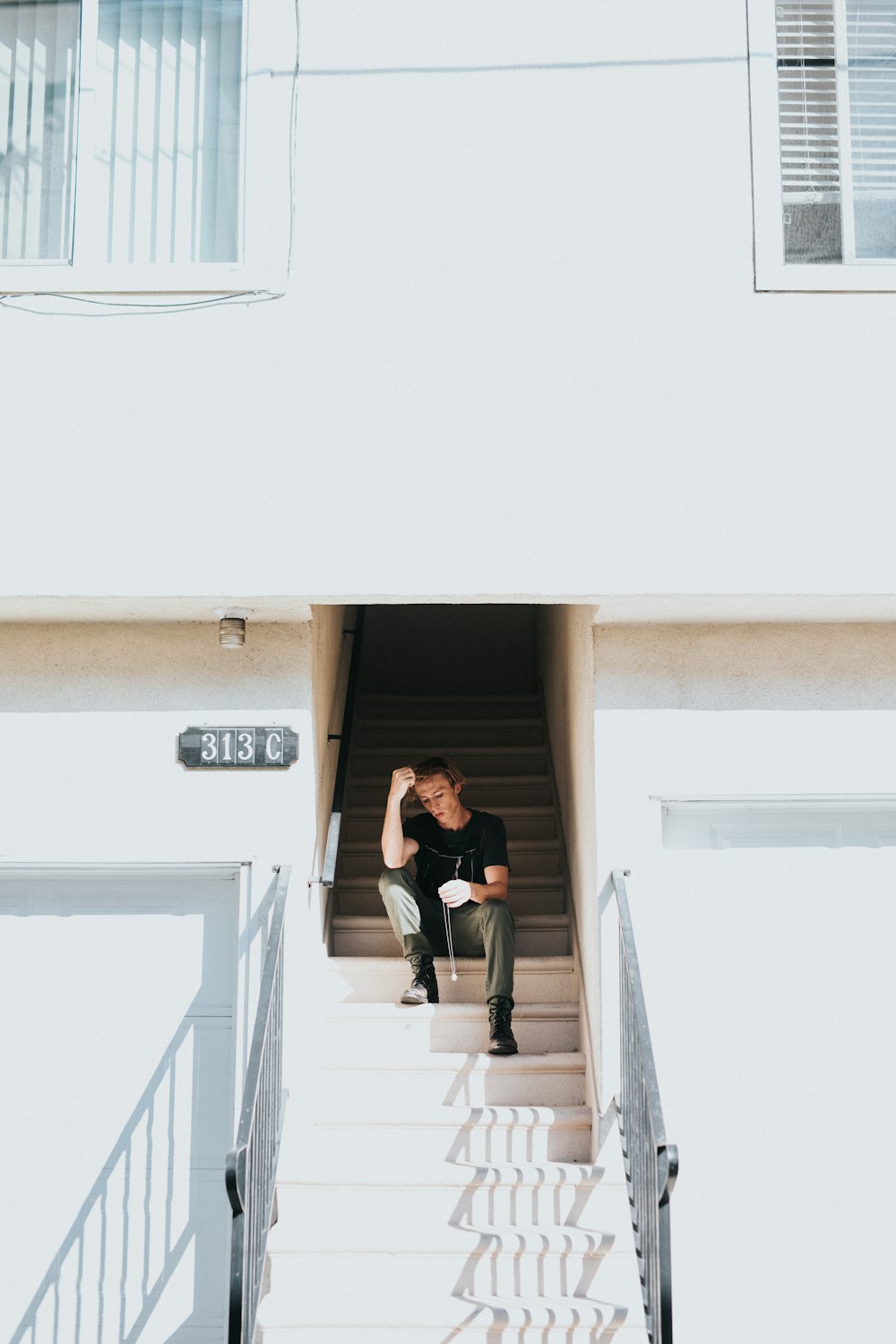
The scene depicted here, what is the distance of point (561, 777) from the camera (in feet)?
20.9

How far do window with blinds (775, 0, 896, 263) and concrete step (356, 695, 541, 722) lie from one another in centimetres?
376

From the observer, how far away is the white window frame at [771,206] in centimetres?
462

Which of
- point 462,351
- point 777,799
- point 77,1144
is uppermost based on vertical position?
point 462,351

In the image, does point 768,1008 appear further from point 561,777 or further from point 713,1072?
point 561,777

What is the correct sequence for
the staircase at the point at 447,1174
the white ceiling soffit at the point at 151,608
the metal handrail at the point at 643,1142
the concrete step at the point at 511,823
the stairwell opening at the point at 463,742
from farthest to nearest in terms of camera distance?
the concrete step at the point at 511,823 < the stairwell opening at the point at 463,742 < the white ceiling soffit at the point at 151,608 < the staircase at the point at 447,1174 < the metal handrail at the point at 643,1142

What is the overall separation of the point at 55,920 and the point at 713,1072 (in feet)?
8.32

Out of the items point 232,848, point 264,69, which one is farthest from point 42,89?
point 232,848

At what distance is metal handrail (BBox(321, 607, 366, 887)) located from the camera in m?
5.16

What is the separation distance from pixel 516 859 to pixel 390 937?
836 mm

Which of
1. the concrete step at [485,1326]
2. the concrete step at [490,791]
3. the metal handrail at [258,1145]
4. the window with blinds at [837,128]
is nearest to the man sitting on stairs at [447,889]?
the metal handrail at [258,1145]

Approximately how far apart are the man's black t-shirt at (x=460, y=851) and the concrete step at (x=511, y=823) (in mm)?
938

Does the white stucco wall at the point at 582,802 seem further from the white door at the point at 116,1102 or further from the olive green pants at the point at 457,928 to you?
the white door at the point at 116,1102

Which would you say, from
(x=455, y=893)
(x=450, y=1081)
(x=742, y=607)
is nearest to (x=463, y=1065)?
(x=450, y=1081)

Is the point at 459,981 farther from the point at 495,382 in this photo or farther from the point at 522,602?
Answer: the point at 495,382
